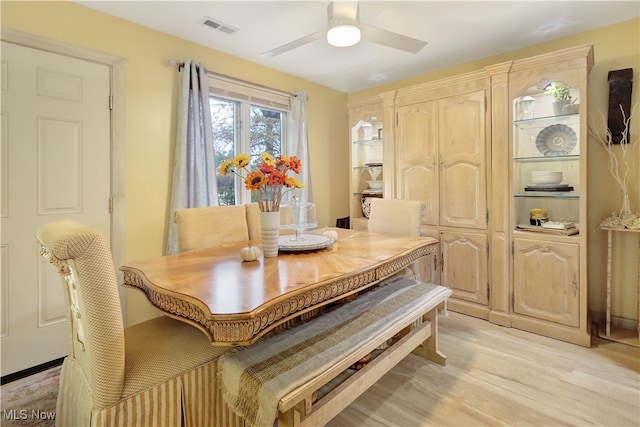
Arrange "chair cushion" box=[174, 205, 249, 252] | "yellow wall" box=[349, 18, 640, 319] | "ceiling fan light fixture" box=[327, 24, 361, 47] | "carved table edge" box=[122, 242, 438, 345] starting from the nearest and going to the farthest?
"carved table edge" box=[122, 242, 438, 345] < "ceiling fan light fixture" box=[327, 24, 361, 47] < "chair cushion" box=[174, 205, 249, 252] < "yellow wall" box=[349, 18, 640, 319]

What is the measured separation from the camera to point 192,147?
2.69 meters

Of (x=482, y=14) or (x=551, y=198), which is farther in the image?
(x=551, y=198)

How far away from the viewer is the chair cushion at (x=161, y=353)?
120 cm

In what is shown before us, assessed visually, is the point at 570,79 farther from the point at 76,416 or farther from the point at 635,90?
the point at 76,416

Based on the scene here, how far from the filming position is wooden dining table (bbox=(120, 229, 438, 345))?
40.4 inches

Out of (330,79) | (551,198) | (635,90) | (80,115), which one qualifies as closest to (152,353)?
(80,115)

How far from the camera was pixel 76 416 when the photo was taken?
130 centimetres

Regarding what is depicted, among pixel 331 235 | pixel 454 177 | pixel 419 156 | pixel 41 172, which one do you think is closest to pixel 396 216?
pixel 331 235

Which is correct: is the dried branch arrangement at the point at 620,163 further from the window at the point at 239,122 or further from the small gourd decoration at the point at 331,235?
the window at the point at 239,122

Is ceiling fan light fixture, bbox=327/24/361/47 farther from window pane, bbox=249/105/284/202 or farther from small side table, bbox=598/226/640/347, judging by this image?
small side table, bbox=598/226/640/347

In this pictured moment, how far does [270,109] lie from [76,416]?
9.64 feet

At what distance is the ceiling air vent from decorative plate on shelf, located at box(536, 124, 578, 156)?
2653 mm

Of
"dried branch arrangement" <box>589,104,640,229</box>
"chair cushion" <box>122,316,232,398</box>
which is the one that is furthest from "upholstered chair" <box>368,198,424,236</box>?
"chair cushion" <box>122,316,232,398</box>

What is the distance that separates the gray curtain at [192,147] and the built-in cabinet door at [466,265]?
224 cm
